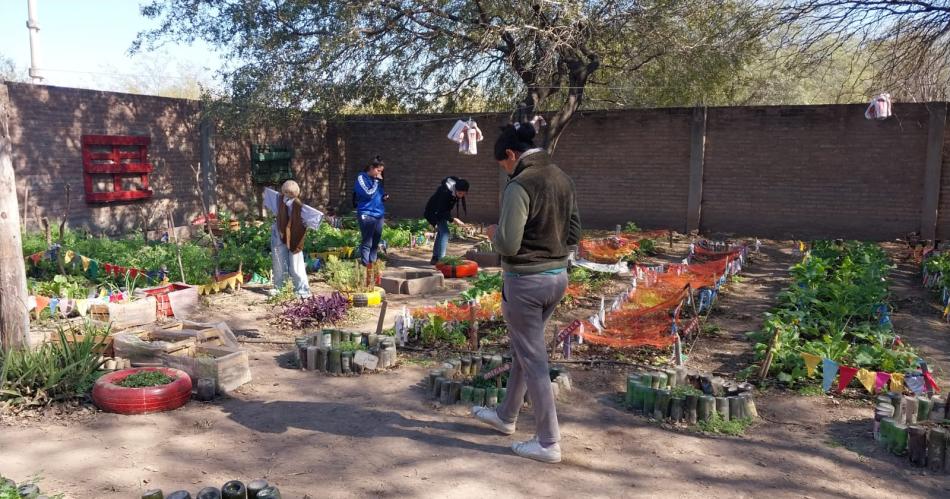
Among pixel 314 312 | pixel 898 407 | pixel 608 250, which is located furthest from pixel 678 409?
pixel 608 250

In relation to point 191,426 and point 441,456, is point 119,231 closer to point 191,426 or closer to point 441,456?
point 191,426

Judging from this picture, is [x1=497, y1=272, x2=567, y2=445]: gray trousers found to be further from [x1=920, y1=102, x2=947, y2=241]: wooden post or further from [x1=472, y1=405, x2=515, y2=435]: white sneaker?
[x1=920, y1=102, x2=947, y2=241]: wooden post

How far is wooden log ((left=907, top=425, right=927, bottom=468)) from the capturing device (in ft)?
13.0

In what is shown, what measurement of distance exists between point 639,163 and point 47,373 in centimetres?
1318

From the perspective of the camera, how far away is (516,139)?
156 inches

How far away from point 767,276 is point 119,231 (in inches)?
456

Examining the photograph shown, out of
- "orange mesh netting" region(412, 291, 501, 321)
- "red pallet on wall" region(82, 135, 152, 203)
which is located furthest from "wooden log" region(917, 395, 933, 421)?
"red pallet on wall" region(82, 135, 152, 203)

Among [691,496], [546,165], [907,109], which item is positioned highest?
[907,109]

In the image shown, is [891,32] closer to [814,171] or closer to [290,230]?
[814,171]

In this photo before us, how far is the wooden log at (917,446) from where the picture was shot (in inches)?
156

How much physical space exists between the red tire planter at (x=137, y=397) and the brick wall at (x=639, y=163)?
832 centimetres

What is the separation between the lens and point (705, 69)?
14.5m

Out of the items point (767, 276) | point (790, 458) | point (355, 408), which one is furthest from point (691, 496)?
point (767, 276)

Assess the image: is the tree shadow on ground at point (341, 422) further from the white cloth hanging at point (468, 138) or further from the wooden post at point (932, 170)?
the wooden post at point (932, 170)
